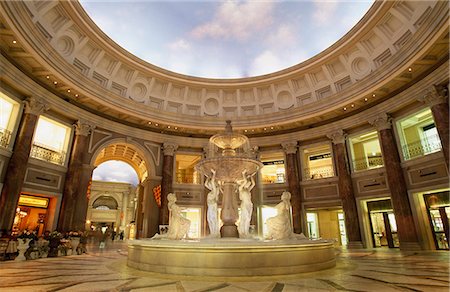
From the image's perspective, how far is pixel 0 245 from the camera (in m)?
6.60

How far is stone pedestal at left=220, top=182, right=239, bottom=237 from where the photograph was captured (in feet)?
22.4

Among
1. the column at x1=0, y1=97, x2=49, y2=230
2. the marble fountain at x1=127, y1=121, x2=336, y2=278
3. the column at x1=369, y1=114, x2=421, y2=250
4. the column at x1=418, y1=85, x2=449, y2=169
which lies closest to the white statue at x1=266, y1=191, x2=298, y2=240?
the marble fountain at x1=127, y1=121, x2=336, y2=278

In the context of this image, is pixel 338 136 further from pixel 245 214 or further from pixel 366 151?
pixel 245 214

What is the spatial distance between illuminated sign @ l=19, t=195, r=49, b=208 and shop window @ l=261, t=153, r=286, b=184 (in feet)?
37.0

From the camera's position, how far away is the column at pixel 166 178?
12867 millimetres

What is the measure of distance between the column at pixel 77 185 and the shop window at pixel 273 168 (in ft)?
31.7

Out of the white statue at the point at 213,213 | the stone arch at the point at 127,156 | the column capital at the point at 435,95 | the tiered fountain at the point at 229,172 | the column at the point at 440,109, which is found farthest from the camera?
the stone arch at the point at 127,156

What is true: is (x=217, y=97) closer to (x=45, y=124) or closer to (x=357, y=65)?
(x=357, y=65)

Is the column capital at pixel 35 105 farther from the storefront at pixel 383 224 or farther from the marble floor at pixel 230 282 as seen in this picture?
the storefront at pixel 383 224

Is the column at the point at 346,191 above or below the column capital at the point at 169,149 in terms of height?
below

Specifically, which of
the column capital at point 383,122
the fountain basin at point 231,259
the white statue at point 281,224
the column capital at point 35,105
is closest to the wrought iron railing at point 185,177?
the column capital at point 35,105

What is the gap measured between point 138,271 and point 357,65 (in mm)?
13395

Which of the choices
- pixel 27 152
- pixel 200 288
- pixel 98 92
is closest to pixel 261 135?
pixel 98 92

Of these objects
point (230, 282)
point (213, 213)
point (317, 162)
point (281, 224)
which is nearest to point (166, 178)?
point (213, 213)
